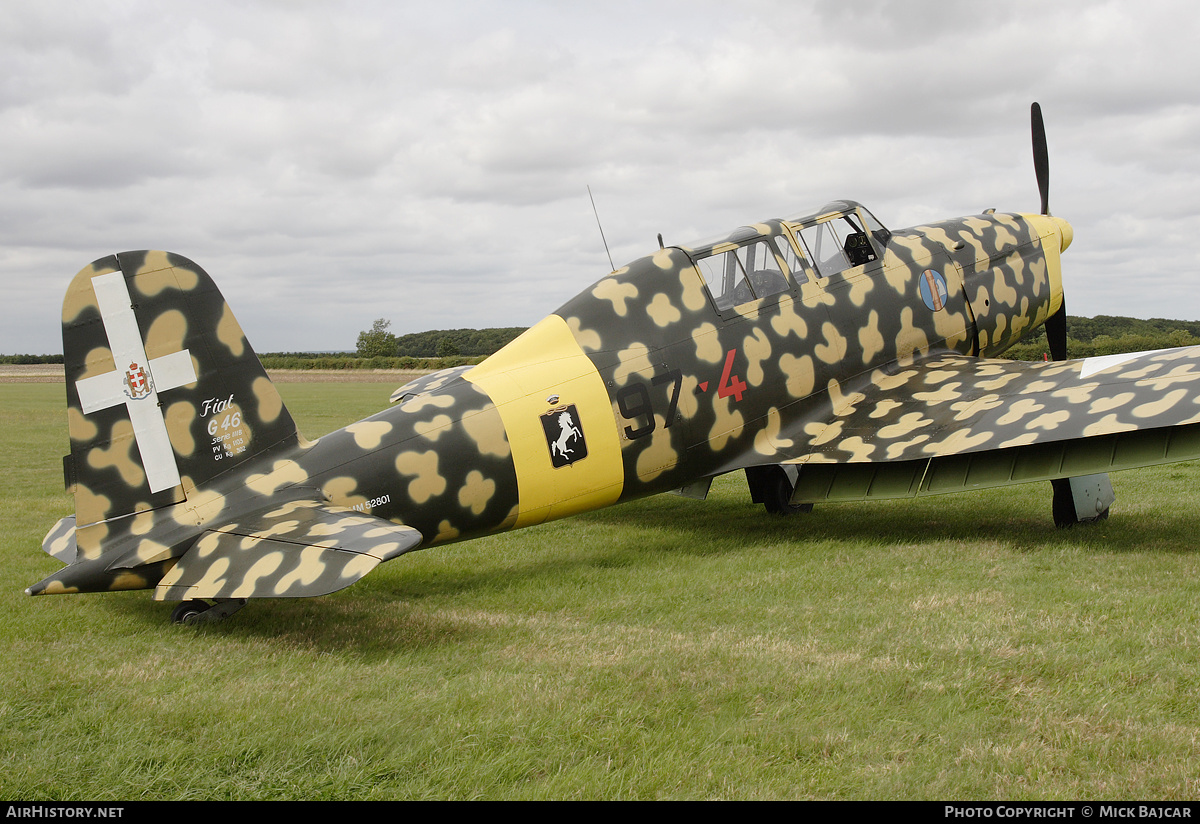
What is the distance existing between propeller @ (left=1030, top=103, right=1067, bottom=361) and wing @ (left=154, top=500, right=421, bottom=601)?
30.5 ft

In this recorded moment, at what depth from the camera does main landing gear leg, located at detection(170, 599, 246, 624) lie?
5680mm

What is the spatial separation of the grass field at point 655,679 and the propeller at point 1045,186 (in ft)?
13.3

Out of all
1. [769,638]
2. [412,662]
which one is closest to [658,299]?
[769,638]

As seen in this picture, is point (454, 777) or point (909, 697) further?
point (909, 697)

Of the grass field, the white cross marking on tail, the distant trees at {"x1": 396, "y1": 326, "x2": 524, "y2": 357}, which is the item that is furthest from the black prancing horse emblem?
the distant trees at {"x1": 396, "y1": 326, "x2": 524, "y2": 357}

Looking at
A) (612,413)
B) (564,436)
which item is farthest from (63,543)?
(612,413)

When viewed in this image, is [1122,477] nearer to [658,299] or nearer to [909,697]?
[658,299]

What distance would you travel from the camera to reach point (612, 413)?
7.13m

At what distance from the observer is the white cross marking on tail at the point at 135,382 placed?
216 inches

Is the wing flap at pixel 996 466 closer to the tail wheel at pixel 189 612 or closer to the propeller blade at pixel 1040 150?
the tail wheel at pixel 189 612

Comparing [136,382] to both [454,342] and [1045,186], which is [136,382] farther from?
[454,342]

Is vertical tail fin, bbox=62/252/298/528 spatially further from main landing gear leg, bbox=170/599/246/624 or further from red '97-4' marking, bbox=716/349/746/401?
red '97-4' marking, bbox=716/349/746/401

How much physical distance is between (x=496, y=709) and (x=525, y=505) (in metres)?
2.68

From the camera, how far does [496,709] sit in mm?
4152
